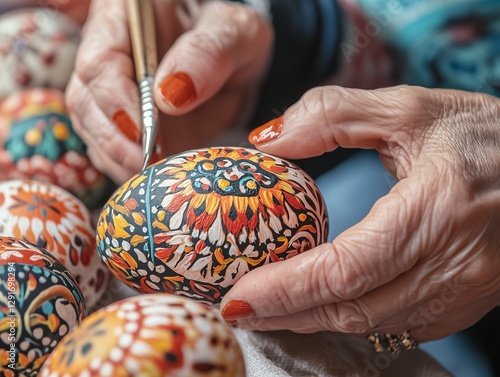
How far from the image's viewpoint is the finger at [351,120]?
35.1 inches

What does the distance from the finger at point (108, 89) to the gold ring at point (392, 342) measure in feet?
1.66

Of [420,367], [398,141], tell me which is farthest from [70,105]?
[420,367]

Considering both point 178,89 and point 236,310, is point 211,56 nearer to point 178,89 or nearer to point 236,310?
point 178,89

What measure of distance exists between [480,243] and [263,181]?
276 mm

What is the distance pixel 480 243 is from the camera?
0.83 m

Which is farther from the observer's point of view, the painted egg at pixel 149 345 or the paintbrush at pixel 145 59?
the paintbrush at pixel 145 59

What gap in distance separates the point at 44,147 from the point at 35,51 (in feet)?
0.77

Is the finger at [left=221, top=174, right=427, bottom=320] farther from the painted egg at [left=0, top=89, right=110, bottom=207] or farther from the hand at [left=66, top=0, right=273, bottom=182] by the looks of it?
the painted egg at [left=0, top=89, right=110, bottom=207]

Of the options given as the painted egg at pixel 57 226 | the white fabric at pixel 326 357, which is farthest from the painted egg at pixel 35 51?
the white fabric at pixel 326 357

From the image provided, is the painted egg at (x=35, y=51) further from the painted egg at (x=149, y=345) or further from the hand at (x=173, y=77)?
the painted egg at (x=149, y=345)

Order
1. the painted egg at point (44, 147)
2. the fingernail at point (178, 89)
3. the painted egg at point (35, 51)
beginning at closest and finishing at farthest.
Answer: the fingernail at point (178, 89)
the painted egg at point (44, 147)
the painted egg at point (35, 51)

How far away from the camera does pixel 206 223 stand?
0.85m

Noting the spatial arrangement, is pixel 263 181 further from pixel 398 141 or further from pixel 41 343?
pixel 41 343

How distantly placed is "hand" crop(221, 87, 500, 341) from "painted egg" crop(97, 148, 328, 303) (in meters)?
0.04
